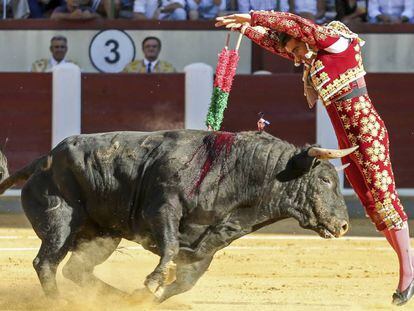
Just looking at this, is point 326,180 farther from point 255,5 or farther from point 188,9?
point 188,9

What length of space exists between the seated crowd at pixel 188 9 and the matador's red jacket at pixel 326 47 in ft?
17.7

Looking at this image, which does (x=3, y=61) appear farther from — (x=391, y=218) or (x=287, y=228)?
(x=391, y=218)

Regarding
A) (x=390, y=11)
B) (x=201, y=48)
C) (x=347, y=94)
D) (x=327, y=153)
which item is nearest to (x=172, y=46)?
(x=201, y=48)

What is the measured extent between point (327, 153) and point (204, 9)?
236 inches

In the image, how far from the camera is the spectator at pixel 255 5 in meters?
9.88

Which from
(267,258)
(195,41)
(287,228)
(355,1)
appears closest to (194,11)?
(195,41)

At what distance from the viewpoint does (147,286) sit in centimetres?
443

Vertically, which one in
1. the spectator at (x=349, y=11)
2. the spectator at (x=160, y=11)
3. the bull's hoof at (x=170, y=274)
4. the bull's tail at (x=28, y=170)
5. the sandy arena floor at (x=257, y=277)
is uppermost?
the spectator at (x=349, y=11)

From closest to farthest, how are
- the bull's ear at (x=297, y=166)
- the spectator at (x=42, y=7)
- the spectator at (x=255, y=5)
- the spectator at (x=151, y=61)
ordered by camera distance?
the bull's ear at (x=297, y=166)
the spectator at (x=151, y=61)
the spectator at (x=255, y=5)
the spectator at (x=42, y=7)

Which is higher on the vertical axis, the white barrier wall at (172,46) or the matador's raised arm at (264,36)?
the matador's raised arm at (264,36)

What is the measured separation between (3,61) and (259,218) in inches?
245

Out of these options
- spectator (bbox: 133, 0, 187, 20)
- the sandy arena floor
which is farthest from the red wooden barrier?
the sandy arena floor

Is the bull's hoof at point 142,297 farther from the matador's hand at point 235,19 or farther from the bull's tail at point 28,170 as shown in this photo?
the matador's hand at point 235,19

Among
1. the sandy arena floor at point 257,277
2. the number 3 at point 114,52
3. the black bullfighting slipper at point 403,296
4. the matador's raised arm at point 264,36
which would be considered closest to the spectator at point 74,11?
the number 3 at point 114,52
